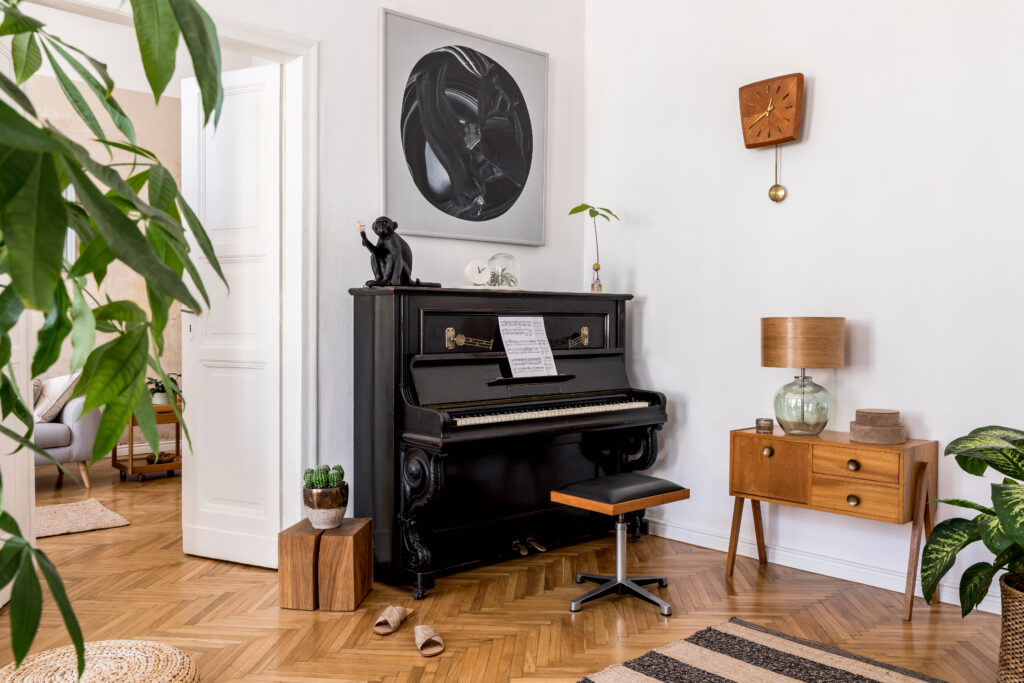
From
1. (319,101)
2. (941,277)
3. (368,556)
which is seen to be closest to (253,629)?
(368,556)

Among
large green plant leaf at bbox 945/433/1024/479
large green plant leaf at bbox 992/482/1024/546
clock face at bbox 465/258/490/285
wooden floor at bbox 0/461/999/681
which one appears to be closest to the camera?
large green plant leaf at bbox 992/482/1024/546

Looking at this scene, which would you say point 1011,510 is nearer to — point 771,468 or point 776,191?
point 771,468

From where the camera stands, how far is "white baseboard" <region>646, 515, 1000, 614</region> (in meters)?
3.39

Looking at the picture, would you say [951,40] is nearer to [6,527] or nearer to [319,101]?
[319,101]

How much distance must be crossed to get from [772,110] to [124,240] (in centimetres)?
394

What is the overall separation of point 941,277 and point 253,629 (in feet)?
10.4

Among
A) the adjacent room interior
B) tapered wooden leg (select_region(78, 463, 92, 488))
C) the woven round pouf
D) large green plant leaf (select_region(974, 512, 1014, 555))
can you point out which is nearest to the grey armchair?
tapered wooden leg (select_region(78, 463, 92, 488))

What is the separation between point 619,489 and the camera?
3.26 metres

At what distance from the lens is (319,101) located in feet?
12.5

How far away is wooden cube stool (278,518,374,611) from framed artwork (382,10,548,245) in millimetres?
1633

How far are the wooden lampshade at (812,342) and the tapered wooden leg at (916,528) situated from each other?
0.55 metres

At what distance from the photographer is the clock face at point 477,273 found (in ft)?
13.3

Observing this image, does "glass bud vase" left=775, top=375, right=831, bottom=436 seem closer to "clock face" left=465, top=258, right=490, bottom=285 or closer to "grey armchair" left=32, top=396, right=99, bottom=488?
"clock face" left=465, top=258, right=490, bottom=285

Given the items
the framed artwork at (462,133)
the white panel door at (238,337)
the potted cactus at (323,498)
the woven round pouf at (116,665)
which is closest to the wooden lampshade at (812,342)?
the framed artwork at (462,133)
